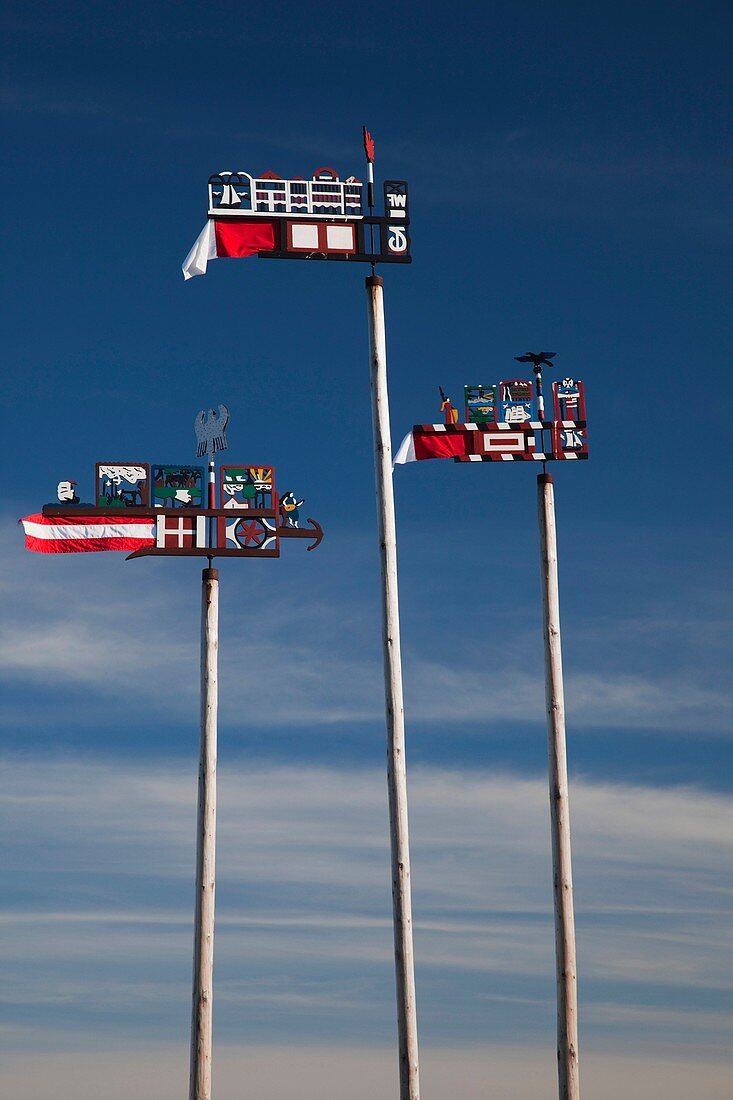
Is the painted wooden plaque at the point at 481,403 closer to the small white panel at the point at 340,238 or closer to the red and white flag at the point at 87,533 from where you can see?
the small white panel at the point at 340,238

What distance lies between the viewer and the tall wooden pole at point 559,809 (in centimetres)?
2483

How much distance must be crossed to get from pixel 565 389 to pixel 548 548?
10.3ft

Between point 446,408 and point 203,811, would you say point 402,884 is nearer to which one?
point 203,811

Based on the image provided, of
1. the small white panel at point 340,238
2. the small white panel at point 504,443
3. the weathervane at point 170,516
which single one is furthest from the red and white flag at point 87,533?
the small white panel at point 504,443

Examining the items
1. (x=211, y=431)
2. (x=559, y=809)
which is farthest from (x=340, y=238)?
(x=559, y=809)

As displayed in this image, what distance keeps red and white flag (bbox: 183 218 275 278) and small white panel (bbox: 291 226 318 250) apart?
38 centimetres

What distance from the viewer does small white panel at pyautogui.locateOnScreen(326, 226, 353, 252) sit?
26.8m

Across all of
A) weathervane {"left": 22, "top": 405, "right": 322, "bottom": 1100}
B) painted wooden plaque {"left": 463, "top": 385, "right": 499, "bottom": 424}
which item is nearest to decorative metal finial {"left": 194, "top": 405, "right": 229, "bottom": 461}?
A: weathervane {"left": 22, "top": 405, "right": 322, "bottom": 1100}

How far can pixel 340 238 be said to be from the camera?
26828 mm

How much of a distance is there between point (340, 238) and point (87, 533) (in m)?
6.99

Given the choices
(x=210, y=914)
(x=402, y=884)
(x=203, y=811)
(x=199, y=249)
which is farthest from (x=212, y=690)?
(x=199, y=249)

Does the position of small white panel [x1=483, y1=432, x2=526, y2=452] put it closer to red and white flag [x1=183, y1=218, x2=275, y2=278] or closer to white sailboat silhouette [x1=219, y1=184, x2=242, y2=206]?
red and white flag [x1=183, y1=218, x2=275, y2=278]

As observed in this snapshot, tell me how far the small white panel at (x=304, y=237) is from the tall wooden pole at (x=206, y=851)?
595 centimetres

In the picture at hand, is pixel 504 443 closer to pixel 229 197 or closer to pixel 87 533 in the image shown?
pixel 229 197
